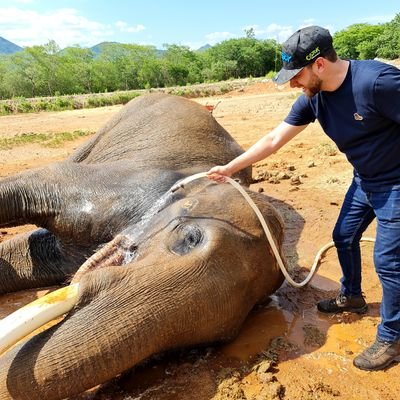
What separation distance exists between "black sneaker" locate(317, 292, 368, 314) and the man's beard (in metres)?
1.56

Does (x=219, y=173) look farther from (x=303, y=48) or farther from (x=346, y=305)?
(x=346, y=305)

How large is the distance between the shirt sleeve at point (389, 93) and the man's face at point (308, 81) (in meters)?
0.35

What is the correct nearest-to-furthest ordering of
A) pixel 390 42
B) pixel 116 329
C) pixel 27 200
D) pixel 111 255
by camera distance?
pixel 116 329
pixel 111 255
pixel 27 200
pixel 390 42

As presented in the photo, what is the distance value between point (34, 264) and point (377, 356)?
288cm

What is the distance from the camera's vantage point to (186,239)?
10.4 feet

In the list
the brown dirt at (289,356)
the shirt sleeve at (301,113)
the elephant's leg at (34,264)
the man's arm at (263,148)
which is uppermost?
the shirt sleeve at (301,113)

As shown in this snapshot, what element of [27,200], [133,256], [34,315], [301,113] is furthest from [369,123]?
[27,200]

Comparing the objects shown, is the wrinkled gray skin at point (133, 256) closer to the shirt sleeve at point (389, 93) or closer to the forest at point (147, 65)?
the shirt sleeve at point (389, 93)

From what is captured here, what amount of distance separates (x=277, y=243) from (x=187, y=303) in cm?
98

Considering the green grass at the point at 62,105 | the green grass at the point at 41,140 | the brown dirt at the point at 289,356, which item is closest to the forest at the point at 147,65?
the green grass at the point at 62,105

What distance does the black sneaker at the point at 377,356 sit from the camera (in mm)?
3082

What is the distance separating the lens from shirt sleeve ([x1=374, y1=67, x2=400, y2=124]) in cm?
278

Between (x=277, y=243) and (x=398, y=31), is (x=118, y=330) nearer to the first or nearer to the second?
(x=277, y=243)

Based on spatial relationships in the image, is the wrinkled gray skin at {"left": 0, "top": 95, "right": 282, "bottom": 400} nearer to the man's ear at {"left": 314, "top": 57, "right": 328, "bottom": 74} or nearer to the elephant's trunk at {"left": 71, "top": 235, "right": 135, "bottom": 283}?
the elephant's trunk at {"left": 71, "top": 235, "right": 135, "bottom": 283}
